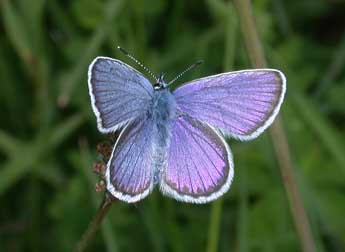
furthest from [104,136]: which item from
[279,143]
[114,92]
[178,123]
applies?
[279,143]

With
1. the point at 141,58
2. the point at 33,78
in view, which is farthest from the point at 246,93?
the point at 33,78

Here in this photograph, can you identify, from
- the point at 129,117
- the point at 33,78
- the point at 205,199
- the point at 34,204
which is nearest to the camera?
the point at 205,199

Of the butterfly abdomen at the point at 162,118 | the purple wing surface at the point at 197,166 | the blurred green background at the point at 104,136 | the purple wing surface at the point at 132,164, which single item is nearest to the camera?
the purple wing surface at the point at 132,164

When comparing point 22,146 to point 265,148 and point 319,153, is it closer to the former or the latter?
point 265,148

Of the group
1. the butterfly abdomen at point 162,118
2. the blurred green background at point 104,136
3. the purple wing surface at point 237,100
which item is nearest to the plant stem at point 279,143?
the purple wing surface at point 237,100

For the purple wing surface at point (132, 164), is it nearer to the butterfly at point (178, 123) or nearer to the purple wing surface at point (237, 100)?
the butterfly at point (178, 123)

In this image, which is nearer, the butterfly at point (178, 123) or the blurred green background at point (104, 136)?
the butterfly at point (178, 123)
